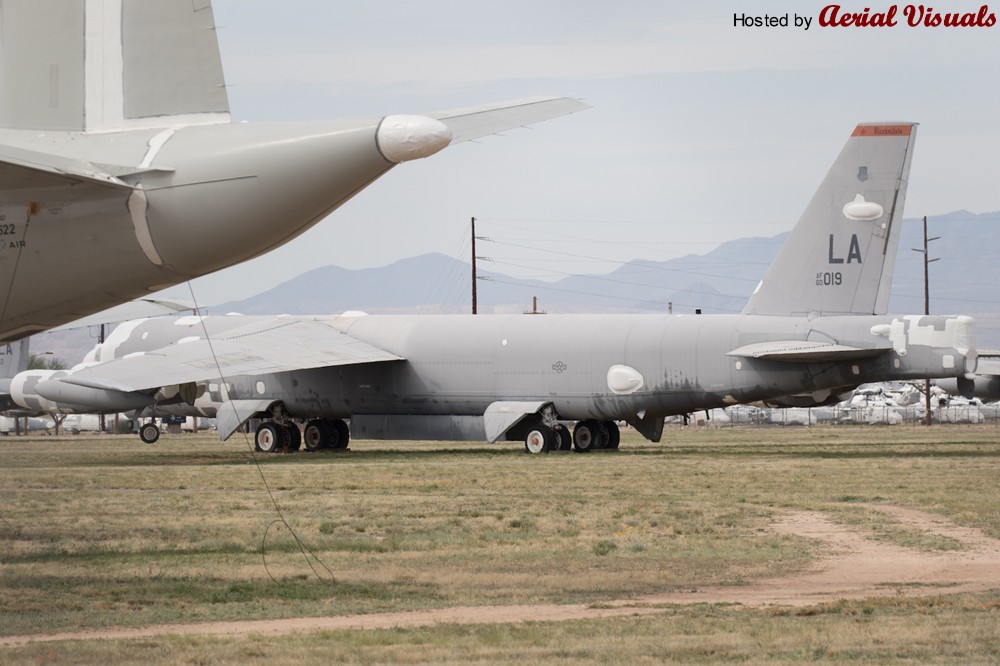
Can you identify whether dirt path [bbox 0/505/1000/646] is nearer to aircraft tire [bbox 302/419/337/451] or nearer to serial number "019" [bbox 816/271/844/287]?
serial number "019" [bbox 816/271/844/287]

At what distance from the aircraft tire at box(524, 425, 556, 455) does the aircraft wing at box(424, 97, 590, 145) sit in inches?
1088

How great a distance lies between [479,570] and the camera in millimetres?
14828

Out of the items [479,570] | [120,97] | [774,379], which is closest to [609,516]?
[479,570]

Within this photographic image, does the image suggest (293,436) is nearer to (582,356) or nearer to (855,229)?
(582,356)

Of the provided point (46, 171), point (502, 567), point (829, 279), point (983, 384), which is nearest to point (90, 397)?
point (829, 279)

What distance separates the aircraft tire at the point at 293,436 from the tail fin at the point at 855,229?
15.4m

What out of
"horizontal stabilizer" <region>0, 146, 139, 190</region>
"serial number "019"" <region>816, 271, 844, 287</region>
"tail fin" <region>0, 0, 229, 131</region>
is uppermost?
"tail fin" <region>0, 0, 229, 131</region>

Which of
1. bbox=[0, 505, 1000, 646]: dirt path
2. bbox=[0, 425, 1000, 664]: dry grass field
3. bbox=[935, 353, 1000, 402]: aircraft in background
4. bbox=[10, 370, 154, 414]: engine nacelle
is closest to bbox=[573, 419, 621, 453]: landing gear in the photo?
bbox=[0, 425, 1000, 664]: dry grass field

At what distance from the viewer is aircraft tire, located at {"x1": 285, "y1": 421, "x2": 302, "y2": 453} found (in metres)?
43.5

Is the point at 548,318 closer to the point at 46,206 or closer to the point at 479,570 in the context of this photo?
the point at 479,570

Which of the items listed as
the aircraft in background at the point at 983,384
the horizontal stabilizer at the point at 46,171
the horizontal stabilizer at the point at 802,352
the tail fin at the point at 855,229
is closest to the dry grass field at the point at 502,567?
the horizontal stabilizer at the point at 46,171

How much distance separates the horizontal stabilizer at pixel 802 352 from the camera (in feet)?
113

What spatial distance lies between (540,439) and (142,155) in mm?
28421

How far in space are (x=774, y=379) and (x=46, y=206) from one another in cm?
2657
